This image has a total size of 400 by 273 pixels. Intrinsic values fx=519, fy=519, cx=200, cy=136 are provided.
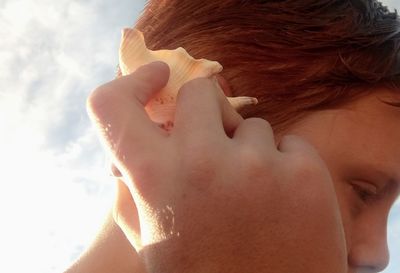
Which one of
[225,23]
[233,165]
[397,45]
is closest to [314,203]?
[233,165]

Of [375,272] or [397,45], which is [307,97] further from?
[375,272]

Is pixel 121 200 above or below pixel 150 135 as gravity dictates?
below

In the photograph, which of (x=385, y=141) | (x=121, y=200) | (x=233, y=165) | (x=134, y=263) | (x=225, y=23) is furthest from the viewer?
(x=225, y=23)

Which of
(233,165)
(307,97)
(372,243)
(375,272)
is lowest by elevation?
(375,272)

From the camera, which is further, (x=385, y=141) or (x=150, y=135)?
(x=385, y=141)

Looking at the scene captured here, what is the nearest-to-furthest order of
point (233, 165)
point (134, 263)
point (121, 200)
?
1. point (233, 165)
2. point (121, 200)
3. point (134, 263)

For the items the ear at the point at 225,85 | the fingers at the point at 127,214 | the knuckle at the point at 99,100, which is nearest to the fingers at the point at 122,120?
the knuckle at the point at 99,100
